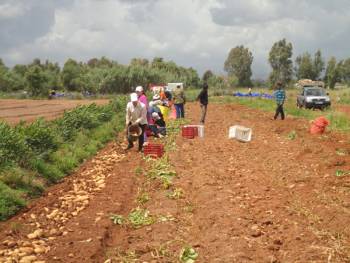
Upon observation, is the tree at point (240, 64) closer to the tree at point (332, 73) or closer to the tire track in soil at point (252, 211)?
the tree at point (332, 73)

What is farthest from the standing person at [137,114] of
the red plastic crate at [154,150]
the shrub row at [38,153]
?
the shrub row at [38,153]

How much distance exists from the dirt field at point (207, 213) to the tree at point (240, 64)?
87.4 m

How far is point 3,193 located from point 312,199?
5194mm

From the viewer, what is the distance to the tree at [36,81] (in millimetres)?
57541

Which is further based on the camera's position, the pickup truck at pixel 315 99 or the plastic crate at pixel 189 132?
the pickup truck at pixel 315 99

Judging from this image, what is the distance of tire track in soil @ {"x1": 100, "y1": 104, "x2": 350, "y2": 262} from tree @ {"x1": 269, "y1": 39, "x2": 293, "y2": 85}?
73.4 meters

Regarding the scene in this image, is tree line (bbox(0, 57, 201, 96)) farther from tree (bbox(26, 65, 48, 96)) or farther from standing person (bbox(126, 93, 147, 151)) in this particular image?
standing person (bbox(126, 93, 147, 151))

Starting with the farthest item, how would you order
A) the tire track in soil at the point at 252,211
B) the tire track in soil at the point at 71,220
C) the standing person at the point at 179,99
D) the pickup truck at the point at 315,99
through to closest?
the pickup truck at the point at 315,99 → the standing person at the point at 179,99 → the tire track in soil at the point at 71,220 → the tire track in soil at the point at 252,211

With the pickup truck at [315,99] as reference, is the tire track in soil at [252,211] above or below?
below

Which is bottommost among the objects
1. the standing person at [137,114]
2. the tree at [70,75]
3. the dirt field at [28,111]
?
the dirt field at [28,111]

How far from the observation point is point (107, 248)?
6.10m

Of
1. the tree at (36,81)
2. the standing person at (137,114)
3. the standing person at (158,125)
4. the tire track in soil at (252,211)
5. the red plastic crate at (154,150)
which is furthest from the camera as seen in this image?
the tree at (36,81)

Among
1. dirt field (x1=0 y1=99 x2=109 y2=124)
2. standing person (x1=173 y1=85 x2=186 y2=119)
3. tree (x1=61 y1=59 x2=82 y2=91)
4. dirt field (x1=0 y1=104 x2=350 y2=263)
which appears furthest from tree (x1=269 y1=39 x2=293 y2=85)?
dirt field (x1=0 y1=104 x2=350 y2=263)

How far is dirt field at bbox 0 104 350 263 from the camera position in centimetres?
571
